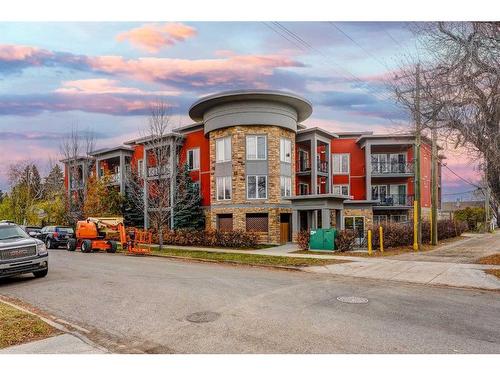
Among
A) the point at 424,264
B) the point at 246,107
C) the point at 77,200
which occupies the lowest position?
the point at 424,264

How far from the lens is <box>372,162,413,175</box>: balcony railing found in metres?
37.1

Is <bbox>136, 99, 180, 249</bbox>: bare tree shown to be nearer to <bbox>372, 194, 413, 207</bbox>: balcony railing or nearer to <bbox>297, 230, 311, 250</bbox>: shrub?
<bbox>297, 230, 311, 250</bbox>: shrub

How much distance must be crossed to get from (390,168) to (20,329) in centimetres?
3510

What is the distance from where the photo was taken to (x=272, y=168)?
1171 inches

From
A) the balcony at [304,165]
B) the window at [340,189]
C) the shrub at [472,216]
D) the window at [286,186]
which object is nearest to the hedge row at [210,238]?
the window at [286,186]

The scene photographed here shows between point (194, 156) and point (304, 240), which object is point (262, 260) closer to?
point (304, 240)

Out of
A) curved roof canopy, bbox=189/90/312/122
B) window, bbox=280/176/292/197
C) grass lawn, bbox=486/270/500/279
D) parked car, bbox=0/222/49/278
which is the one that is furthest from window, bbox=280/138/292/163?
A: parked car, bbox=0/222/49/278

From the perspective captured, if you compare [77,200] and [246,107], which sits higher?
[246,107]

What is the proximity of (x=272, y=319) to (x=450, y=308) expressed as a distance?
4125mm

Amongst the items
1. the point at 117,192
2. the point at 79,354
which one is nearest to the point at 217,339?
the point at 79,354

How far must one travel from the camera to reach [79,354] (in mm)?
5898

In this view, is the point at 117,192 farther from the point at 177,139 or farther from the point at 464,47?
the point at 464,47

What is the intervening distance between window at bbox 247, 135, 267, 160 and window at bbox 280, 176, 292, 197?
7.62ft

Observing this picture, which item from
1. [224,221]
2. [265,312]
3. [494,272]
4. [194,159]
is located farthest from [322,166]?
[265,312]
